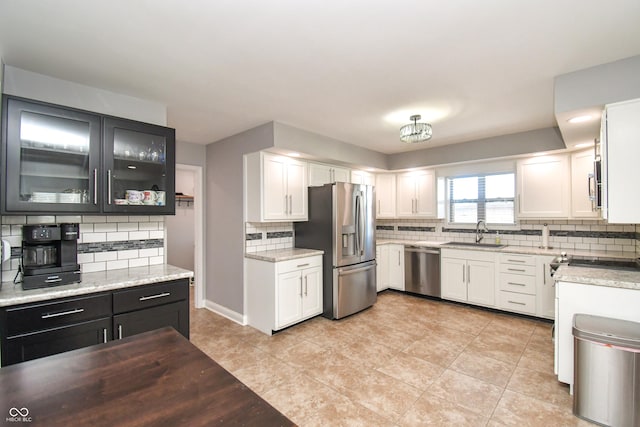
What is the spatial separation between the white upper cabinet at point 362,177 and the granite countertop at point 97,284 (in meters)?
3.15

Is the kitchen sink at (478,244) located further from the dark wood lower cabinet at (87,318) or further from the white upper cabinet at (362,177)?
the dark wood lower cabinet at (87,318)

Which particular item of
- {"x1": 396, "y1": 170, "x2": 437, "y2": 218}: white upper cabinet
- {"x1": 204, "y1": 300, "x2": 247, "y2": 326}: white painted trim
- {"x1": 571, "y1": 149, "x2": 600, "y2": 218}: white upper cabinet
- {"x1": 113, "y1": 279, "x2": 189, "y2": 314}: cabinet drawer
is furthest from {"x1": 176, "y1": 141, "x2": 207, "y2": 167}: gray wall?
{"x1": 571, "y1": 149, "x2": 600, "y2": 218}: white upper cabinet

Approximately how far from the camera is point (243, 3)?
5.20ft

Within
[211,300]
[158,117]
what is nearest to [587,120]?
[158,117]

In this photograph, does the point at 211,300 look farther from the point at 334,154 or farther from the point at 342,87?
the point at 342,87

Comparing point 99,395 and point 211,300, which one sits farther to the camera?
point 211,300

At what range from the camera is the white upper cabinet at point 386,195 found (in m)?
5.52

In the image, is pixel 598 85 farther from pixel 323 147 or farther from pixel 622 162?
pixel 323 147

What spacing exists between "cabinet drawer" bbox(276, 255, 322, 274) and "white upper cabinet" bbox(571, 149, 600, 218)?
3.31 m

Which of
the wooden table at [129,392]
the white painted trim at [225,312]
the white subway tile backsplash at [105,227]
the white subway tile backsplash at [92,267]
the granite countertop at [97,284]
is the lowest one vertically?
the white painted trim at [225,312]

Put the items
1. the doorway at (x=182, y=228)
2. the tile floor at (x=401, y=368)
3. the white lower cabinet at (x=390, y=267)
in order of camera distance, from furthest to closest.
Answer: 1. the doorway at (x=182, y=228)
2. the white lower cabinet at (x=390, y=267)
3. the tile floor at (x=401, y=368)

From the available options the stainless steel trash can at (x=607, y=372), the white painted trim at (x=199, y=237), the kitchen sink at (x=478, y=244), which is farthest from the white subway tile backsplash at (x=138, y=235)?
the kitchen sink at (x=478, y=244)

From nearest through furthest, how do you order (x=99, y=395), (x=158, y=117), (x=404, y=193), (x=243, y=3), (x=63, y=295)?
1. (x=99, y=395)
2. (x=243, y=3)
3. (x=63, y=295)
4. (x=158, y=117)
5. (x=404, y=193)

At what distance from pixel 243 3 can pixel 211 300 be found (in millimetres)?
3894
